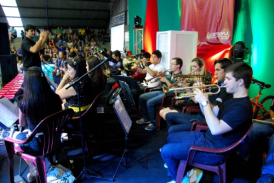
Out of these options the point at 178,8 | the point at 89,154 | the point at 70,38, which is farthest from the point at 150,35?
the point at 70,38

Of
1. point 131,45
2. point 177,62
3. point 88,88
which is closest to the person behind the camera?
point 88,88

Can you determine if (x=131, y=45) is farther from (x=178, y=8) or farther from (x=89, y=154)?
(x=89, y=154)

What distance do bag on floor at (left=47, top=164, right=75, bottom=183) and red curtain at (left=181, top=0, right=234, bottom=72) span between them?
3.89 metres

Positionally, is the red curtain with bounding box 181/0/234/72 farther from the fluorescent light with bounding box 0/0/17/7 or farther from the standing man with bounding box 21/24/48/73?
the fluorescent light with bounding box 0/0/17/7

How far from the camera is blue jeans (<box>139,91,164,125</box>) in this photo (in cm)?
373

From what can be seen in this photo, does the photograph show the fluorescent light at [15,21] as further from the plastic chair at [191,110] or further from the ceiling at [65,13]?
the plastic chair at [191,110]

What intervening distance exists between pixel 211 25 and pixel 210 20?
114mm

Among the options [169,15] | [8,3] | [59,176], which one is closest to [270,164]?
[59,176]

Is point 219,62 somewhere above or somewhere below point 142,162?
above

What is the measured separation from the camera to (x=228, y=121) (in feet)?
5.56

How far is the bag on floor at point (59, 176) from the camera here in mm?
2227

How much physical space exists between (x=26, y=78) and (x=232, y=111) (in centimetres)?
187

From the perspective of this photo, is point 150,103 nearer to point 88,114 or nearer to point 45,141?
point 88,114

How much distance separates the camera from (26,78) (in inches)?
77.9
